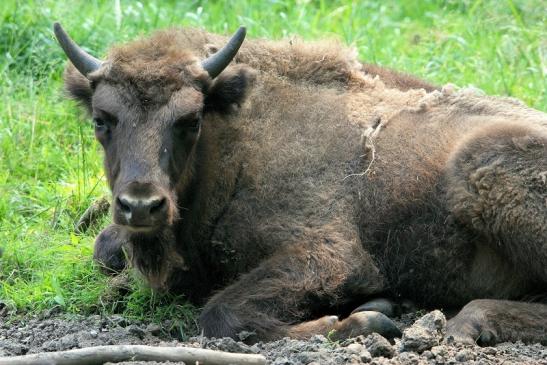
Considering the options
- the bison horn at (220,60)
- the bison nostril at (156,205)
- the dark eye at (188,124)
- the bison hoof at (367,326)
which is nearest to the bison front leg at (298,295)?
the bison hoof at (367,326)

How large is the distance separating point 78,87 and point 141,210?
4.57 ft

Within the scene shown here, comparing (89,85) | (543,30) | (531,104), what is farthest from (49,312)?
(543,30)

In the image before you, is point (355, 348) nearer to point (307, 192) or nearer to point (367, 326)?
point (367, 326)

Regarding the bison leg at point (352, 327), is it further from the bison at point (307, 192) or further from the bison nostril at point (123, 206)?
the bison nostril at point (123, 206)

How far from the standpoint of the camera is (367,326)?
6.55m

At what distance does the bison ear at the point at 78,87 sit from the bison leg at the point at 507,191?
2.58m

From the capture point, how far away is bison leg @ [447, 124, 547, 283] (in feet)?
22.9

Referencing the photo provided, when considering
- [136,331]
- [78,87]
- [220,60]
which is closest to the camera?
[136,331]

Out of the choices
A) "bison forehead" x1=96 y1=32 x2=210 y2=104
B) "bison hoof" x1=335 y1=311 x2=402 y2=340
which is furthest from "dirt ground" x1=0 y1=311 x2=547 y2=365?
"bison forehead" x1=96 y1=32 x2=210 y2=104

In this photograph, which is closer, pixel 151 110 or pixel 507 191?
pixel 151 110

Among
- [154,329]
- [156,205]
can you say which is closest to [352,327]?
[154,329]

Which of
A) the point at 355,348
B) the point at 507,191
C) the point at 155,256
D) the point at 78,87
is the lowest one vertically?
the point at 355,348

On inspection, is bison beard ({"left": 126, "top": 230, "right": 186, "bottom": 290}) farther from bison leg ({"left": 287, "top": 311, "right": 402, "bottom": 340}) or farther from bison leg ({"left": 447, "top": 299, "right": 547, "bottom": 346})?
bison leg ({"left": 447, "top": 299, "right": 547, "bottom": 346})

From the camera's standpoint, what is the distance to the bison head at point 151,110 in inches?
257
